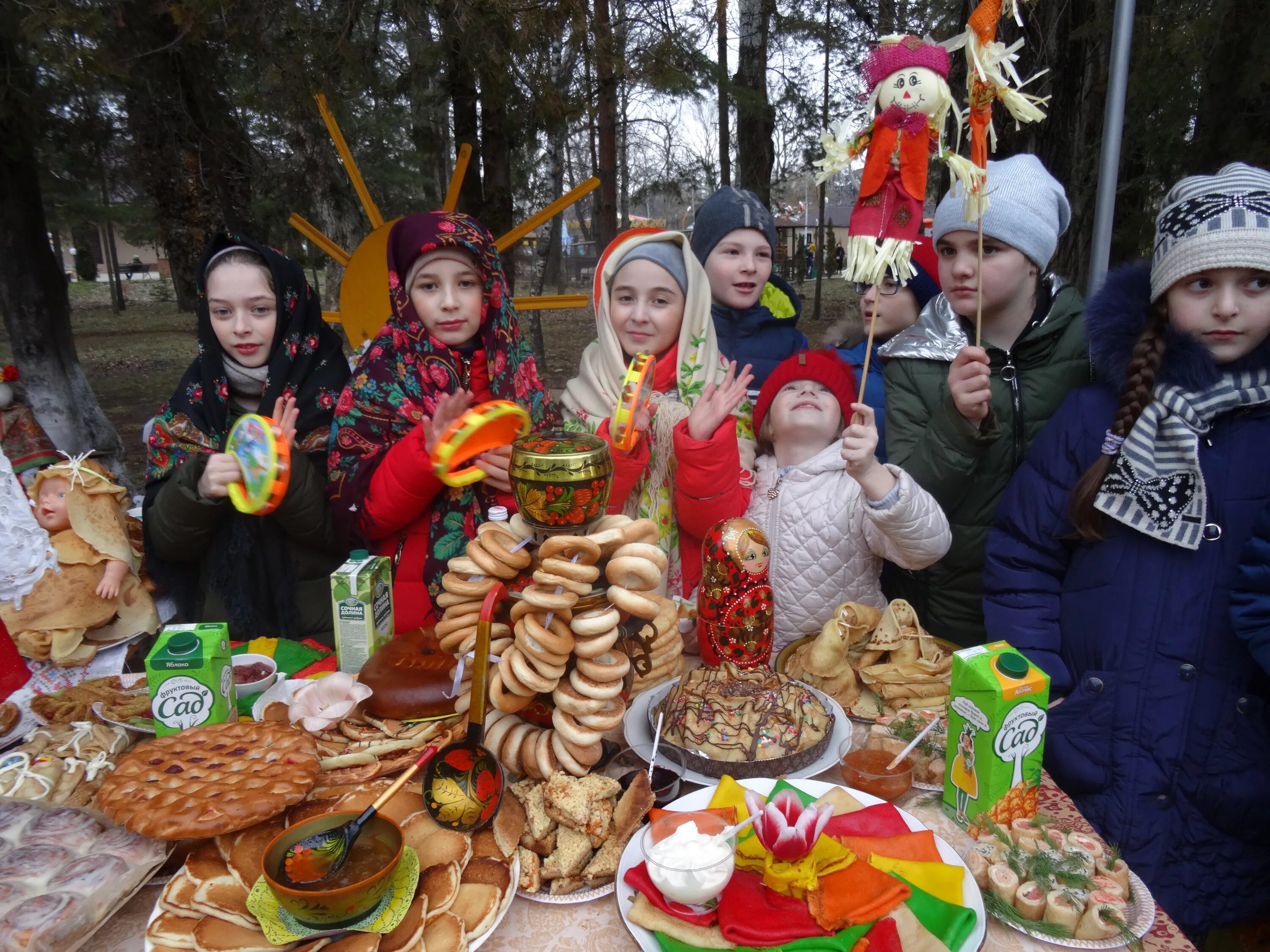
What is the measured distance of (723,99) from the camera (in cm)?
796

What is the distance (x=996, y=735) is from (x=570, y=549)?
907 mm

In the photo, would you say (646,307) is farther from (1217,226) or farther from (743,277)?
(1217,226)

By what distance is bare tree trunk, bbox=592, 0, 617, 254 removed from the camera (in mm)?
4445

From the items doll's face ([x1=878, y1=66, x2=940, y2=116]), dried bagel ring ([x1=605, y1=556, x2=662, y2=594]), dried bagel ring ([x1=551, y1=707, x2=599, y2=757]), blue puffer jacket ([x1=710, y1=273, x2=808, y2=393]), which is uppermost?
doll's face ([x1=878, y1=66, x2=940, y2=116])

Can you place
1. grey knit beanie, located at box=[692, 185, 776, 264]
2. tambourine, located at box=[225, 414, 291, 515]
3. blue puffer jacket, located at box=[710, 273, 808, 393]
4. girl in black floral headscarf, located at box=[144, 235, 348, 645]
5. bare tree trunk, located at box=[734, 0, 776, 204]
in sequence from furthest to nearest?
bare tree trunk, located at box=[734, 0, 776, 204], blue puffer jacket, located at box=[710, 273, 808, 393], grey knit beanie, located at box=[692, 185, 776, 264], girl in black floral headscarf, located at box=[144, 235, 348, 645], tambourine, located at box=[225, 414, 291, 515]

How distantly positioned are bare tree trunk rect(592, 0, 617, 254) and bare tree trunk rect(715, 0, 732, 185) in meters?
0.82

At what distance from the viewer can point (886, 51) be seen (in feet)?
5.91

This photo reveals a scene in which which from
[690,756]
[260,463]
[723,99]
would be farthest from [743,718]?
[723,99]

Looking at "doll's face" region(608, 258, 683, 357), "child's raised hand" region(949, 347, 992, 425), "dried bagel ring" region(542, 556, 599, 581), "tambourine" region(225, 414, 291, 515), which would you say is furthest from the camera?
"doll's face" region(608, 258, 683, 357)

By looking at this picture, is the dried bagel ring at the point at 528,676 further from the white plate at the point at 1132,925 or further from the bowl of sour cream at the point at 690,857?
the white plate at the point at 1132,925

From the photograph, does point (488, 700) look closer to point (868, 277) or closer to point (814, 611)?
point (814, 611)

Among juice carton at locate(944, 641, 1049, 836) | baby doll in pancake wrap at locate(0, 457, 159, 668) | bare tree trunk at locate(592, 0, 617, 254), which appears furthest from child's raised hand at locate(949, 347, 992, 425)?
baby doll in pancake wrap at locate(0, 457, 159, 668)

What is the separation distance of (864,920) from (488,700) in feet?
2.57

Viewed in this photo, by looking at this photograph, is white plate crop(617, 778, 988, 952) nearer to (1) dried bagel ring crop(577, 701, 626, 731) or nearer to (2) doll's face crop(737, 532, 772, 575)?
(1) dried bagel ring crop(577, 701, 626, 731)
